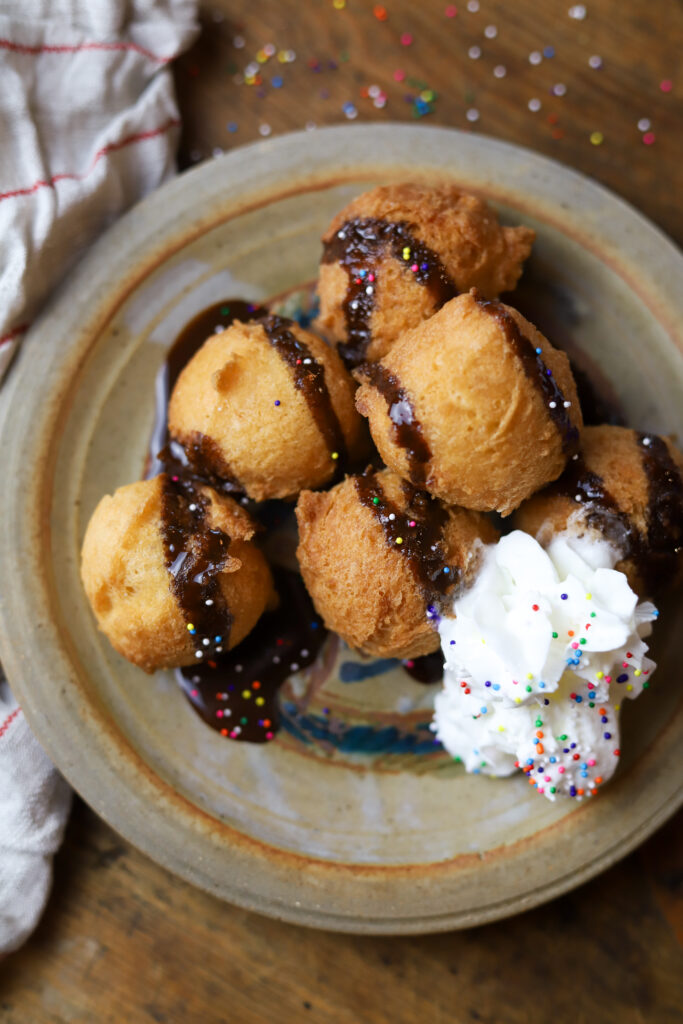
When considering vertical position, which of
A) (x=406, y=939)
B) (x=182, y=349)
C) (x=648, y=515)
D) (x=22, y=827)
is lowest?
(x=406, y=939)

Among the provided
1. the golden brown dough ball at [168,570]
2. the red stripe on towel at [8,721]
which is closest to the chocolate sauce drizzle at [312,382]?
the golden brown dough ball at [168,570]

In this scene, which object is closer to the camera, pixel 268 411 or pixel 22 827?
pixel 268 411

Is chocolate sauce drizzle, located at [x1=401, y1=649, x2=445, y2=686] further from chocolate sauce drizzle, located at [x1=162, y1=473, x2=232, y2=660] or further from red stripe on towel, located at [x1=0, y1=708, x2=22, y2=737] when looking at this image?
red stripe on towel, located at [x1=0, y1=708, x2=22, y2=737]

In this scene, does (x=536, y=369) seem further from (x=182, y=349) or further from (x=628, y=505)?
(x=182, y=349)

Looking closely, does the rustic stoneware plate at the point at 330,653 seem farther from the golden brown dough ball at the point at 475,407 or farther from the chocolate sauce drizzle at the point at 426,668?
the golden brown dough ball at the point at 475,407

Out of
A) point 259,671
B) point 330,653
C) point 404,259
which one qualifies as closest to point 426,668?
point 330,653

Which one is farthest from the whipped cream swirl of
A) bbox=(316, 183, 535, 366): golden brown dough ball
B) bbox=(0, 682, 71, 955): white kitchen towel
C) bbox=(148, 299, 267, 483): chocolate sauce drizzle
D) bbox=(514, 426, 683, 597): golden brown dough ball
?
bbox=(0, 682, 71, 955): white kitchen towel

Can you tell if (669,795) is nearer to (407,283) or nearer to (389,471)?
(389,471)

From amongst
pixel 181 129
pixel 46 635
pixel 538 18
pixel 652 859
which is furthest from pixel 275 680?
pixel 538 18
